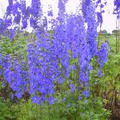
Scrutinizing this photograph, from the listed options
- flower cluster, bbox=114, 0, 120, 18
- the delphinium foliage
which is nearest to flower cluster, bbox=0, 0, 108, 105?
the delphinium foliage

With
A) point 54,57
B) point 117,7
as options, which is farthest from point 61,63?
point 117,7

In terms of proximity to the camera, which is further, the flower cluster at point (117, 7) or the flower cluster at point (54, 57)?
the flower cluster at point (117, 7)

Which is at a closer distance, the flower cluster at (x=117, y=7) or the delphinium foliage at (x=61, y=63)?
the delphinium foliage at (x=61, y=63)

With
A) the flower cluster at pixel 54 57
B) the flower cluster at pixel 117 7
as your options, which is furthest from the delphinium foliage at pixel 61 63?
the flower cluster at pixel 117 7

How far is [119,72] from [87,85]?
1300mm

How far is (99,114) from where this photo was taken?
4.90 metres

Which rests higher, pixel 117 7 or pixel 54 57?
pixel 117 7

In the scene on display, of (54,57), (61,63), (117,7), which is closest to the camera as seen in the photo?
(54,57)

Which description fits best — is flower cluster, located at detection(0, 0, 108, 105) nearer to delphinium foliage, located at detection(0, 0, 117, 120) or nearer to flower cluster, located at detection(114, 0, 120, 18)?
delphinium foliage, located at detection(0, 0, 117, 120)

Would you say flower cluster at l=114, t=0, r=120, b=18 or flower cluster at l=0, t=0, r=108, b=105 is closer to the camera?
flower cluster at l=0, t=0, r=108, b=105

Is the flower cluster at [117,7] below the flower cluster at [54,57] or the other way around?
the other way around

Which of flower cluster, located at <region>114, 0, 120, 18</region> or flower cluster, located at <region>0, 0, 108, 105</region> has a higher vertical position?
flower cluster, located at <region>114, 0, 120, 18</region>

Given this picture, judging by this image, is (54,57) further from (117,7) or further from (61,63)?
(117,7)

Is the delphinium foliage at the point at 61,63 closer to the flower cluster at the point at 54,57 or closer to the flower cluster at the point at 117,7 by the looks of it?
the flower cluster at the point at 54,57
